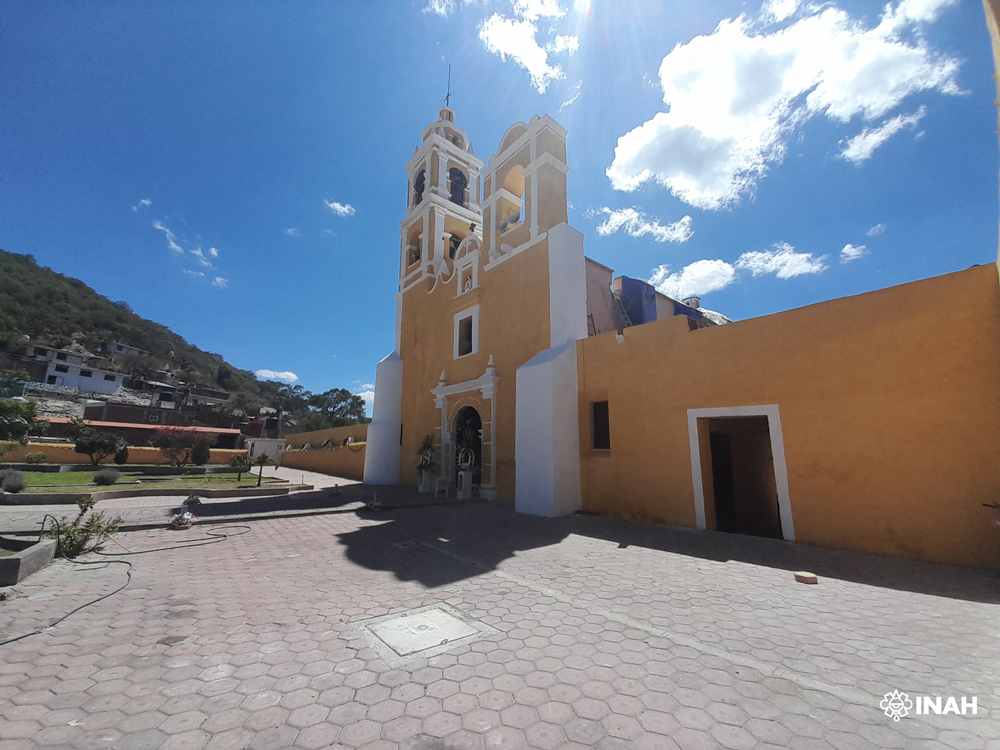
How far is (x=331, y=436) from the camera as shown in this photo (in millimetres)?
26266

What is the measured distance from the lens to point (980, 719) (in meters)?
2.08

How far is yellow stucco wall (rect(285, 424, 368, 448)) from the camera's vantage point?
2256cm

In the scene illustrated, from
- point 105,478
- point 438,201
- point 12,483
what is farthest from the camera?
point 438,201

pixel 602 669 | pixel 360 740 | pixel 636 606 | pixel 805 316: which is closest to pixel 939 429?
pixel 805 316

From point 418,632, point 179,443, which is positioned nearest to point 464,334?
point 418,632

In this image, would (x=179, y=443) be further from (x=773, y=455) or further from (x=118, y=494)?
(x=773, y=455)

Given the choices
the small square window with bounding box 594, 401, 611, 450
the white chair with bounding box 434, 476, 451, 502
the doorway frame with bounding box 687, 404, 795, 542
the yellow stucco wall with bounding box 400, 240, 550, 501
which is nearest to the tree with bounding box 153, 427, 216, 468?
the yellow stucco wall with bounding box 400, 240, 550, 501

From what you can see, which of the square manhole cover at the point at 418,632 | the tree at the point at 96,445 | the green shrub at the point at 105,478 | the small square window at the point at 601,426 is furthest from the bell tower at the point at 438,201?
the tree at the point at 96,445

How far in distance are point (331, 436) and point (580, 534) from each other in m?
23.0

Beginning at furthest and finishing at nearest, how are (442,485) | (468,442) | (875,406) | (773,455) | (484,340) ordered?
(484,340)
(468,442)
(442,485)
(773,455)
(875,406)

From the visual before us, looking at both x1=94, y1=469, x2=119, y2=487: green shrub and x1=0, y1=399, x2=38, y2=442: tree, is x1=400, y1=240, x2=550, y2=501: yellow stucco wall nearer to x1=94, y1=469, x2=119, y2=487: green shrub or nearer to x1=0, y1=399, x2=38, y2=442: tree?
x1=94, y1=469, x2=119, y2=487: green shrub

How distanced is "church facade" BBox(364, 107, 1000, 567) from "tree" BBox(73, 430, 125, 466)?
11.4 meters

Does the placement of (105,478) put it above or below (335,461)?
below

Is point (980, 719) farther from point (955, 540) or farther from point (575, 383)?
point (575, 383)
